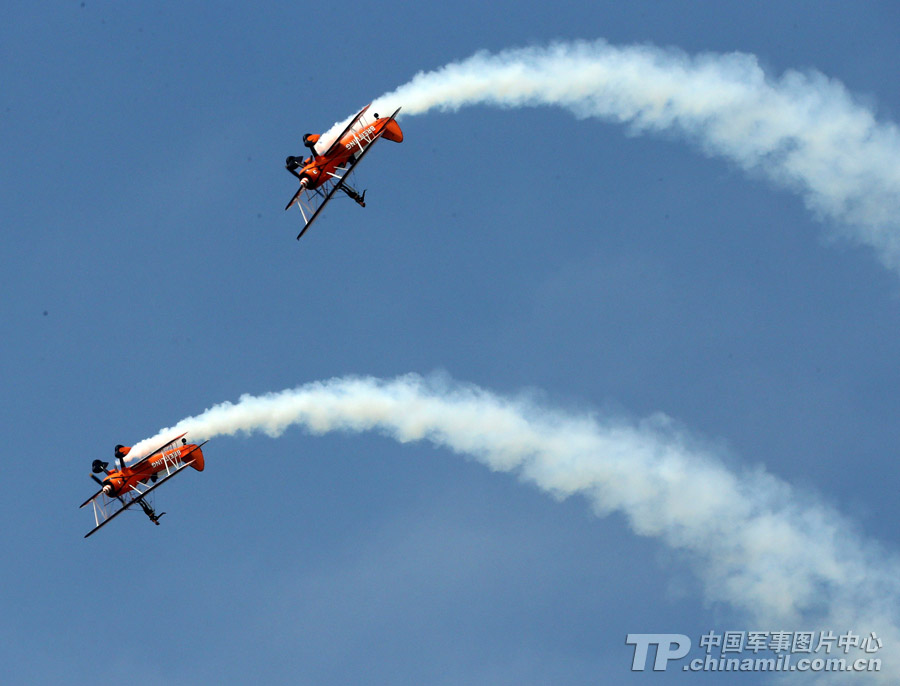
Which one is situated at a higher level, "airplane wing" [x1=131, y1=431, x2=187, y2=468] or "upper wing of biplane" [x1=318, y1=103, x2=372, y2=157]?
"upper wing of biplane" [x1=318, y1=103, x2=372, y2=157]

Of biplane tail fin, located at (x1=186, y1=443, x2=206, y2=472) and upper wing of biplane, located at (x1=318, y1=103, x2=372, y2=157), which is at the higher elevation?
upper wing of biplane, located at (x1=318, y1=103, x2=372, y2=157)

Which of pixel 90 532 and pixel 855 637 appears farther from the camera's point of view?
pixel 90 532

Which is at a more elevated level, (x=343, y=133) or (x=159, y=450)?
(x=343, y=133)

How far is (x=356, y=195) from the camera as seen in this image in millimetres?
88312

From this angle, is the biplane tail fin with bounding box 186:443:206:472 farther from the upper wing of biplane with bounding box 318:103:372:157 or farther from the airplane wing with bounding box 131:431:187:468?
the upper wing of biplane with bounding box 318:103:372:157

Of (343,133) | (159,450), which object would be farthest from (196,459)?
(343,133)

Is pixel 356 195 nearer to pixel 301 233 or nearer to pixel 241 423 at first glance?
pixel 301 233

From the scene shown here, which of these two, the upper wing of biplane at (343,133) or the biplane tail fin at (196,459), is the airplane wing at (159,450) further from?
the upper wing of biplane at (343,133)

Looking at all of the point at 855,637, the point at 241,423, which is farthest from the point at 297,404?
the point at 855,637

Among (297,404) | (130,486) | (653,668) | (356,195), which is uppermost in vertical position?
(356,195)

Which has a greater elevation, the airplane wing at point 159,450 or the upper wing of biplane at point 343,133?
the upper wing of biplane at point 343,133

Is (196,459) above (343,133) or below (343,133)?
below

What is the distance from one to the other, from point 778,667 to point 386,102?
135 feet

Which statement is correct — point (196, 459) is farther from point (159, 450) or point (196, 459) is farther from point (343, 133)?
point (343, 133)
